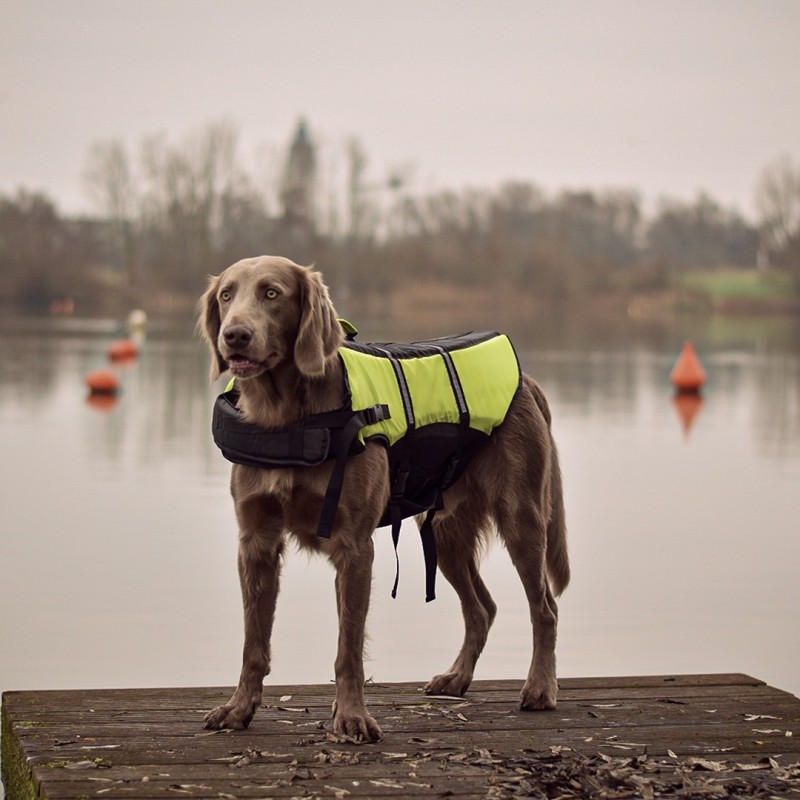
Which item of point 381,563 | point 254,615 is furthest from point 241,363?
point 381,563

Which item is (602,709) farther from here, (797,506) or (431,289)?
(431,289)

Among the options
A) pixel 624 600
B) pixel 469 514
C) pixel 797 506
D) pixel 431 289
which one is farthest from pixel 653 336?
pixel 469 514

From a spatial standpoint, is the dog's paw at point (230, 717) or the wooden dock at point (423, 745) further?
the dog's paw at point (230, 717)

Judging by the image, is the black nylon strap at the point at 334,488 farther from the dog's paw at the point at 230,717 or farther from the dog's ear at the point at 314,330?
the dog's paw at the point at 230,717

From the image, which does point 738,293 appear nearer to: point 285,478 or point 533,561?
point 533,561

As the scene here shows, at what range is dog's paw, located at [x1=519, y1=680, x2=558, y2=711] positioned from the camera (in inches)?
207

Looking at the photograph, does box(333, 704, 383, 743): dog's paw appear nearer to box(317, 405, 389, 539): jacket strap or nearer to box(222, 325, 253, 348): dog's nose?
box(317, 405, 389, 539): jacket strap

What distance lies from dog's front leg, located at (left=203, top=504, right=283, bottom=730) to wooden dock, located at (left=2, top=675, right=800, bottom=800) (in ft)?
0.32

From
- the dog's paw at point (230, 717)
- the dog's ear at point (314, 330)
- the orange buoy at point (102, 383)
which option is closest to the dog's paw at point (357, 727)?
the dog's paw at point (230, 717)

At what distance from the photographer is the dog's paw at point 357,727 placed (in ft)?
15.6

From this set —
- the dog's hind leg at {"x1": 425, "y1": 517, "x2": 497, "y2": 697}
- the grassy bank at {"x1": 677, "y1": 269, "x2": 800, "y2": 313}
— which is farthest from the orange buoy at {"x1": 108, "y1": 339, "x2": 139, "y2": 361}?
the grassy bank at {"x1": 677, "y1": 269, "x2": 800, "y2": 313}

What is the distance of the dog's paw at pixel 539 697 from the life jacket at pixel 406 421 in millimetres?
601

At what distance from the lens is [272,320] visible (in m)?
4.76

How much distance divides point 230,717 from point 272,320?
1462 mm
